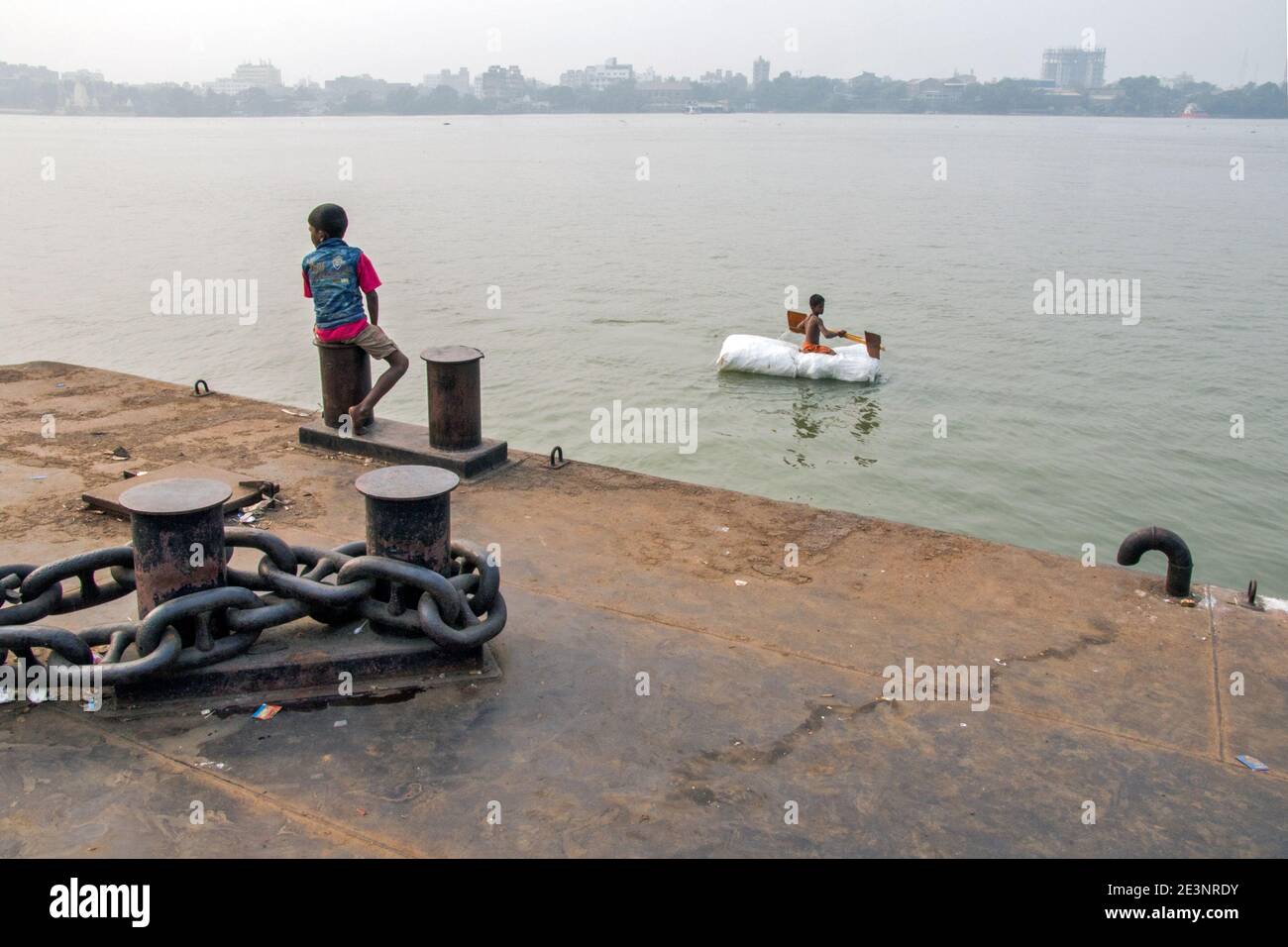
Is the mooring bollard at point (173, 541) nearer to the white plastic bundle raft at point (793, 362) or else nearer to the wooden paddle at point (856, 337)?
the white plastic bundle raft at point (793, 362)

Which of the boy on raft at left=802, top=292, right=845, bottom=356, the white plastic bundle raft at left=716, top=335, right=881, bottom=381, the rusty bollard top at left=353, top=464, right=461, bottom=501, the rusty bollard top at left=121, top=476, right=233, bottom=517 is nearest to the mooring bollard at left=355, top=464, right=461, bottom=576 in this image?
the rusty bollard top at left=353, top=464, right=461, bottom=501

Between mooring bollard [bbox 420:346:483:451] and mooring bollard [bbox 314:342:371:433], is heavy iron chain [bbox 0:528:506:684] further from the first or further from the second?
mooring bollard [bbox 314:342:371:433]

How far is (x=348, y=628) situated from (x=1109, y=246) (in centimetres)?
3436

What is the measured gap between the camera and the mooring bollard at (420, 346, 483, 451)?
7660 mm

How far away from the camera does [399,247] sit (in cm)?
3359

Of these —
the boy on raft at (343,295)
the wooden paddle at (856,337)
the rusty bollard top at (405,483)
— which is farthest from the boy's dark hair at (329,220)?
the wooden paddle at (856,337)

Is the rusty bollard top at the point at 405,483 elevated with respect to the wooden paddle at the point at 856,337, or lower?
elevated

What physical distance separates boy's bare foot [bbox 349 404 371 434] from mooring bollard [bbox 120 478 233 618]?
3.52 metres

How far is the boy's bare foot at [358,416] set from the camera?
8.05 m

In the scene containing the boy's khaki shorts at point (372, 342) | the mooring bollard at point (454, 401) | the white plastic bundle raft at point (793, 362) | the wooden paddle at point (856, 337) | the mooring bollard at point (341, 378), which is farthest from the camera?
the wooden paddle at point (856, 337)

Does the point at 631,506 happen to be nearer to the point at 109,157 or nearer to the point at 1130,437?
the point at 1130,437

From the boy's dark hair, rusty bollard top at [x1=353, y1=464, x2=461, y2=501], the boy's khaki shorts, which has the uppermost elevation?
the boy's dark hair

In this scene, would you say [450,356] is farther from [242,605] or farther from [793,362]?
[793,362]

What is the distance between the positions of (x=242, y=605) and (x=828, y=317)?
66.1 ft
